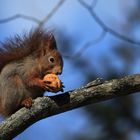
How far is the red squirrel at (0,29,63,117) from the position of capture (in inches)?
150

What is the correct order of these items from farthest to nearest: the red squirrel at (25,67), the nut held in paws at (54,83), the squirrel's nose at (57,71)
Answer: the squirrel's nose at (57,71) → the red squirrel at (25,67) → the nut held in paws at (54,83)

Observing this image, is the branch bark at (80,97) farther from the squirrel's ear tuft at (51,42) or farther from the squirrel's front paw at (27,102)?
the squirrel's ear tuft at (51,42)

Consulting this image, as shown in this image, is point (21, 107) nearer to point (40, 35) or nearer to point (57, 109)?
point (57, 109)

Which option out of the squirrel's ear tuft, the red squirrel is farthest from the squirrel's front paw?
the squirrel's ear tuft

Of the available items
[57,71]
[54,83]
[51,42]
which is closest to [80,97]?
[54,83]

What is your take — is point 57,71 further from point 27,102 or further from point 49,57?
point 27,102

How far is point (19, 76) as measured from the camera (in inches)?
152

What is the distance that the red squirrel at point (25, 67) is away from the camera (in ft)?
12.5

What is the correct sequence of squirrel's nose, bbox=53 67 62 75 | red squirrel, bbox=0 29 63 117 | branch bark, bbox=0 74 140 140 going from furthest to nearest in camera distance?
squirrel's nose, bbox=53 67 62 75 → red squirrel, bbox=0 29 63 117 → branch bark, bbox=0 74 140 140

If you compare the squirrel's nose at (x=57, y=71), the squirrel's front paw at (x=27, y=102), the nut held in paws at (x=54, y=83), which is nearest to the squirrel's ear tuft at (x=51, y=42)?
the squirrel's nose at (x=57, y=71)

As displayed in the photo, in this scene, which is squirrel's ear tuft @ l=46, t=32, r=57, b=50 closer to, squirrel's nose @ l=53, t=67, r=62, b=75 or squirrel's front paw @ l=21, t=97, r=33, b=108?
squirrel's nose @ l=53, t=67, r=62, b=75

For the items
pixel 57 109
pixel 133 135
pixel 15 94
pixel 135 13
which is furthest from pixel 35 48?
pixel 135 13

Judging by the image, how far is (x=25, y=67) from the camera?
3.88 metres

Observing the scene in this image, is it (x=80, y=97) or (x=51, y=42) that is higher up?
(x=51, y=42)
